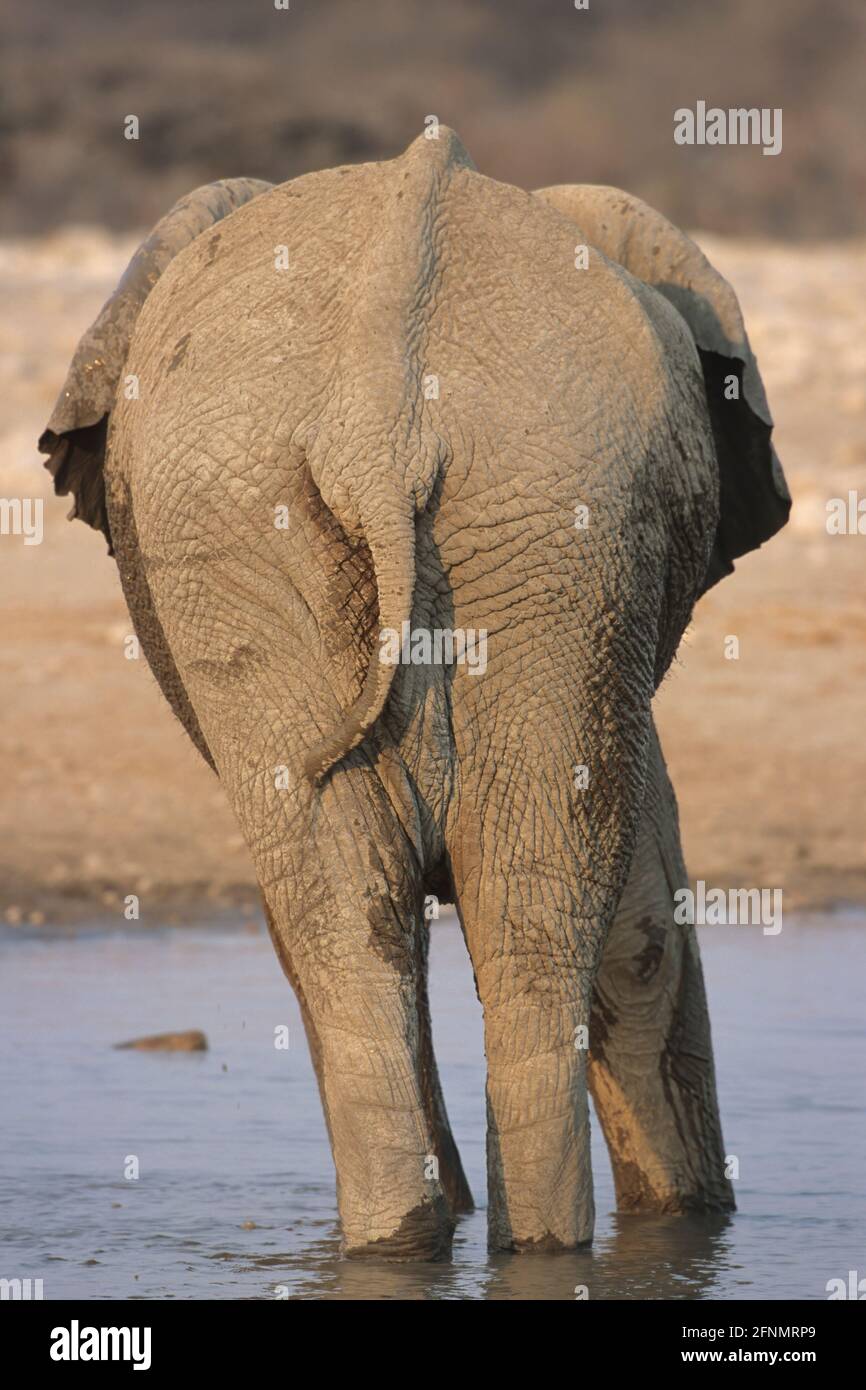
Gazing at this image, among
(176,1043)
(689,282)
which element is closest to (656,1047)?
(689,282)

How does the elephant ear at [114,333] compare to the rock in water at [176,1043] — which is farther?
the rock in water at [176,1043]

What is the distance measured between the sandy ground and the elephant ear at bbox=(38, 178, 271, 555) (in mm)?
4029

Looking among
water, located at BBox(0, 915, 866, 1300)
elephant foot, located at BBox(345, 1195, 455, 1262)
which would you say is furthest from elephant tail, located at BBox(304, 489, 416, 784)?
water, located at BBox(0, 915, 866, 1300)

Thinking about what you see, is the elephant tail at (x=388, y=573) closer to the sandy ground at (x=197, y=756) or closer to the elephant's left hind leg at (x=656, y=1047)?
the elephant's left hind leg at (x=656, y=1047)

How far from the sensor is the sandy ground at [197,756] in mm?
9422

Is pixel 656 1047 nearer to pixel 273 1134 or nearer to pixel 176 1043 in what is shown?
pixel 273 1134

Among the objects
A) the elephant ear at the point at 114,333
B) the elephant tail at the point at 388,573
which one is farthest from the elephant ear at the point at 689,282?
the elephant tail at the point at 388,573

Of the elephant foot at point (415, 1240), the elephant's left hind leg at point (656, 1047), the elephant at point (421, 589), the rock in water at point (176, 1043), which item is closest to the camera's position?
the elephant at point (421, 589)

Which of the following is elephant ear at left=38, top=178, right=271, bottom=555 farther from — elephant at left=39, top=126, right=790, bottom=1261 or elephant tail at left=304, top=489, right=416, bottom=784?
elephant tail at left=304, top=489, right=416, bottom=784

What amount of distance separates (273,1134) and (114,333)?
7.22 feet

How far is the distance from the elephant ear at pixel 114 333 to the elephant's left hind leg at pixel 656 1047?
125cm

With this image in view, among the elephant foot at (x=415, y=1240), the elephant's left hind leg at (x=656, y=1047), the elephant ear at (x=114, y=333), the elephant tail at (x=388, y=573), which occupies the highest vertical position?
the elephant ear at (x=114, y=333)

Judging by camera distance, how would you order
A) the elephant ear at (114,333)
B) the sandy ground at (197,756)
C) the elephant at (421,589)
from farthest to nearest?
1. the sandy ground at (197,756)
2. the elephant ear at (114,333)
3. the elephant at (421,589)
